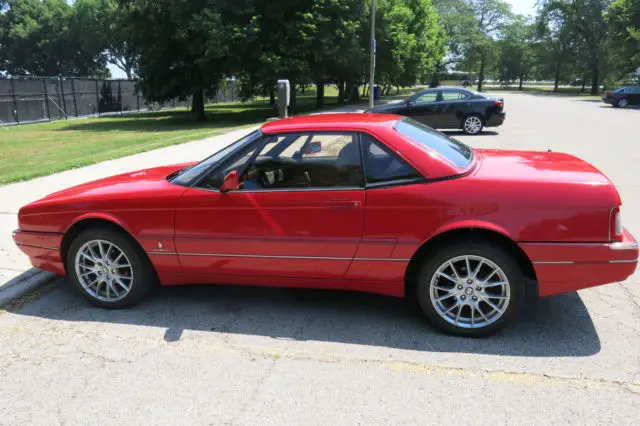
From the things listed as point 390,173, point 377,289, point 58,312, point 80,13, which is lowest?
point 58,312

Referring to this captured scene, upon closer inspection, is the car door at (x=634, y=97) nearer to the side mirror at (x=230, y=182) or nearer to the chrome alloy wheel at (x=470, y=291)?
the chrome alloy wheel at (x=470, y=291)

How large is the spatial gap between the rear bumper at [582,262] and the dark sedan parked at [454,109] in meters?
13.1

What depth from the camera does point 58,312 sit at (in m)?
4.36

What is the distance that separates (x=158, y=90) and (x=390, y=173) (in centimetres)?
2947

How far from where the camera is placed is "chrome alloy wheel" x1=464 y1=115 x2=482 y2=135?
16.2 m

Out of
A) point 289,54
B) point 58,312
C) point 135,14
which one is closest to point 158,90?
point 135,14

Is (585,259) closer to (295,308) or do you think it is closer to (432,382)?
(432,382)

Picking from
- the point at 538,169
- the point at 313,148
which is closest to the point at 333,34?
the point at 313,148

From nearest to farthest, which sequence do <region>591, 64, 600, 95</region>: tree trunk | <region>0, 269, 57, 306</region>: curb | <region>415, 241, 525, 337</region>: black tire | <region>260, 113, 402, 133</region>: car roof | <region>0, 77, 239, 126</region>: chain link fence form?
<region>415, 241, 525, 337</region>: black tire, <region>260, 113, 402, 133</region>: car roof, <region>0, 269, 57, 306</region>: curb, <region>0, 77, 239, 126</region>: chain link fence, <region>591, 64, 600, 95</region>: tree trunk

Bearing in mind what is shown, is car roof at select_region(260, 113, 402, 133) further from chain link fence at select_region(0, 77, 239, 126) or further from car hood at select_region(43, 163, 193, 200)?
chain link fence at select_region(0, 77, 239, 126)

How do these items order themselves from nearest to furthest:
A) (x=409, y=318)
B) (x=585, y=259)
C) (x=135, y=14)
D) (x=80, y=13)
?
(x=585, y=259), (x=409, y=318), (x=135, y=14), (x=80, y=13)

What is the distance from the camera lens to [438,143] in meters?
4.13

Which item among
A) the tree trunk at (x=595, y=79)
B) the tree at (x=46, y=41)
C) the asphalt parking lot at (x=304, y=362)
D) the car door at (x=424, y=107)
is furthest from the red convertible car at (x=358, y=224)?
the tree at (x=46, y=41)

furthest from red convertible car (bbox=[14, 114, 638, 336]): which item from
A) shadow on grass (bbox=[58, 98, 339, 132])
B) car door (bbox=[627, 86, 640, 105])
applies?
car door (bbox=[627, 86, 640, 105])
